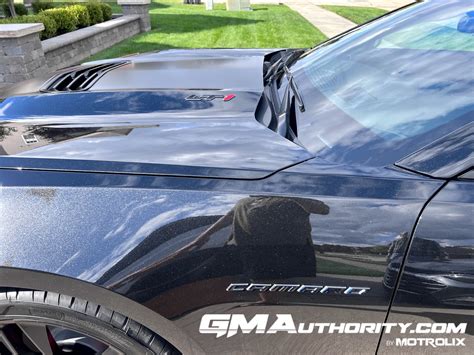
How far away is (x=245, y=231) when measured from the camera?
4.00ft

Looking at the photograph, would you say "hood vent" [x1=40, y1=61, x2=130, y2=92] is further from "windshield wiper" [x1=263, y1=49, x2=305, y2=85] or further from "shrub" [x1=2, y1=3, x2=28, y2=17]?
"shrub" [x1=2, y1=3, x2=28, y2=17]

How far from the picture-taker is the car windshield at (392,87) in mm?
1349

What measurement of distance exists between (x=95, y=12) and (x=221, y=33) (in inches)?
119

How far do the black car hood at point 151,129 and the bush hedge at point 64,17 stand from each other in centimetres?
634

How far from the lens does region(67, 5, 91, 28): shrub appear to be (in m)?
9.12

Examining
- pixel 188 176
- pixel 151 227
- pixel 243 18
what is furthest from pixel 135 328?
pixel 243 18

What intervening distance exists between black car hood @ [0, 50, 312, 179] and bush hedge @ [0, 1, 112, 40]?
6.34 metres

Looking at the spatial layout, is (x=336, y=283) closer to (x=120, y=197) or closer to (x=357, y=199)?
(x=357, y=199)

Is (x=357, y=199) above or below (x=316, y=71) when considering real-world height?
below

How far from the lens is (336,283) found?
1217 millimetres

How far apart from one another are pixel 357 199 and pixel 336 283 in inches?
9.7

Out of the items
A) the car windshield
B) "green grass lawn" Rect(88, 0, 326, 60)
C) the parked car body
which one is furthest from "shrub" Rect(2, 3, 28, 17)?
the parked car body

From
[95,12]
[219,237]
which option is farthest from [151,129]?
[95,12]

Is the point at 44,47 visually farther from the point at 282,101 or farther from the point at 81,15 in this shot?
the point at 282,101
